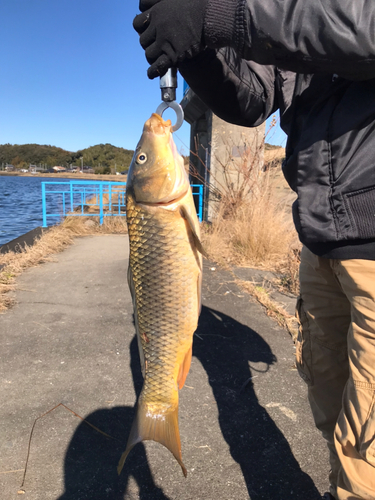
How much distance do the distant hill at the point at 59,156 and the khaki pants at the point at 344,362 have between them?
80838 mm

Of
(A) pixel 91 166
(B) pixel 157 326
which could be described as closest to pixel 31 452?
(B) pixel 157 326

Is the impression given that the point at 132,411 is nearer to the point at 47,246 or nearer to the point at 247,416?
the point at 247,416

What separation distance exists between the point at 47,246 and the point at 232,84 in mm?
6292

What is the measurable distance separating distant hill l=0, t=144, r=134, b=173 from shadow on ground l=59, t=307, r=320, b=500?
79.9 metres

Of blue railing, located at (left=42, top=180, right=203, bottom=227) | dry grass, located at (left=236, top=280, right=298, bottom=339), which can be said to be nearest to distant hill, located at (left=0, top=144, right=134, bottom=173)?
blue railing, located at (left=42, top=180, right=203, bottom=227)

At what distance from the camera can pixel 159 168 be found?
1.55 m

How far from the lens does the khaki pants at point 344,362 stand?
1245 mm

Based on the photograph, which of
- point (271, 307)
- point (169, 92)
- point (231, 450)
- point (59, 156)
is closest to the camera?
point (169, 92)

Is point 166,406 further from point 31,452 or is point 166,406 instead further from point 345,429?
point 31,452

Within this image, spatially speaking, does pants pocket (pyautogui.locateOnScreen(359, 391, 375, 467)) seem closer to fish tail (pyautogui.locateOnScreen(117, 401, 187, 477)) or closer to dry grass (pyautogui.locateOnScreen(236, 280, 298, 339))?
fish tail (pyautogui.locateOnScreen(117, 401, 187, 477))

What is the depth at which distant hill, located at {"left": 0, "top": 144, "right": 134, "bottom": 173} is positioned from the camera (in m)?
85.3

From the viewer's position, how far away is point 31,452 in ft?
7.17

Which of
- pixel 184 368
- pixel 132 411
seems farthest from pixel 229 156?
pixel 184 368

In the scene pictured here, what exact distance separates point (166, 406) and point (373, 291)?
41.6 inches
